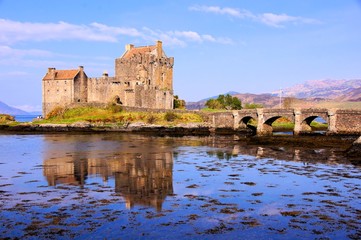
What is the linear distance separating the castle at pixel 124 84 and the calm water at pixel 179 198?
40303mm

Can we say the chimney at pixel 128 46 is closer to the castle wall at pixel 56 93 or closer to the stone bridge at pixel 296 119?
the castle wall at pixel 56 93

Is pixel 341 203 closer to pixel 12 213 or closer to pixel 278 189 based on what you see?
pixel 278 189

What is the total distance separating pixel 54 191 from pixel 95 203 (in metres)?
3.14

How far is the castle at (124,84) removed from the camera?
6881cm

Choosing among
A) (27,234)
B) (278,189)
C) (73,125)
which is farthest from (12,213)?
(73,125)

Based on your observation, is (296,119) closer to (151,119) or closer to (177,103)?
(151,119)

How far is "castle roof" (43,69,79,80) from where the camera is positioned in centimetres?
7067

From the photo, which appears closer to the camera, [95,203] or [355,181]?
[95,203]

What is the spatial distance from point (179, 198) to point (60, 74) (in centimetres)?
6041

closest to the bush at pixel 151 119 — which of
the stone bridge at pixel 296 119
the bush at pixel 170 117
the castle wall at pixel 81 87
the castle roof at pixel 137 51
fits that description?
the bush at pixel 170 117

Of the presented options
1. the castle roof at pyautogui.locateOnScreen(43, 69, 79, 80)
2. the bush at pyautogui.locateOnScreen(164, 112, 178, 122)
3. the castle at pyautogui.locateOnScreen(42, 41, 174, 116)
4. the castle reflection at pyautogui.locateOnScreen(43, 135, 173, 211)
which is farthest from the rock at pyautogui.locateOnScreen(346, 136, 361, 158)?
the castle roof at pyautogui.locateOnScreen(43, 69, 79, 80)

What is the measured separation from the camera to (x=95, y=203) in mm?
15336

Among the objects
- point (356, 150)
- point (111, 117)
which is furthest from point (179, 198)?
point (111, 117)

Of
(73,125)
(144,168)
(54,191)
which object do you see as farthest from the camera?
(73,125)
